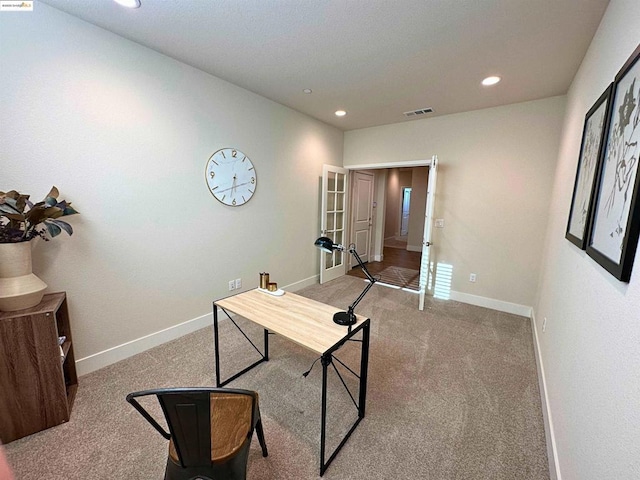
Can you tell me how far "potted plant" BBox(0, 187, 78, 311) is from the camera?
1546mm

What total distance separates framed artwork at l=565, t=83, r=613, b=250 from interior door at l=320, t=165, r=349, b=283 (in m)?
2.94

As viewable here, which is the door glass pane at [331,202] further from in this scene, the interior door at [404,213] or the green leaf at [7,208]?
the interior door at [404,213]

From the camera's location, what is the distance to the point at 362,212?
18.2 ft

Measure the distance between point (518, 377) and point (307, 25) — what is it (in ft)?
10.7

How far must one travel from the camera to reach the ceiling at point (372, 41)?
171cm

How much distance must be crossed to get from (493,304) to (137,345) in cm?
429

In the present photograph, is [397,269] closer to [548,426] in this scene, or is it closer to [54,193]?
[548,426]

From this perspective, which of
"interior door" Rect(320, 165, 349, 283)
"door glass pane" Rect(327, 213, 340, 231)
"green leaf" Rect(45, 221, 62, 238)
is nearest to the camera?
"green leaf" Rect(45, 221, 62, 238)

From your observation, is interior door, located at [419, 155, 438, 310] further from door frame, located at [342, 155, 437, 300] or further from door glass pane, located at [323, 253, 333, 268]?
door glass pane, located at [323, 253, 333, 268]

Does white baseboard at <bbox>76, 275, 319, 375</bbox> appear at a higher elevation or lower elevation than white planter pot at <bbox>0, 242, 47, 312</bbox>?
lower

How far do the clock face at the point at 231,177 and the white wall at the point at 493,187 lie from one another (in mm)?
2422

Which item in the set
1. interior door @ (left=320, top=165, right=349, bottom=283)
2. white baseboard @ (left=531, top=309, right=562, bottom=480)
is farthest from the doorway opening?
white baseboard @ (left=531, top=309, right=562, bottom=480)

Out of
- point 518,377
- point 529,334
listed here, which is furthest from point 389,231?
point 518,377

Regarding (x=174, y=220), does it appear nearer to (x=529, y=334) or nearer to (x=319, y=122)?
(x=319, y=122)
